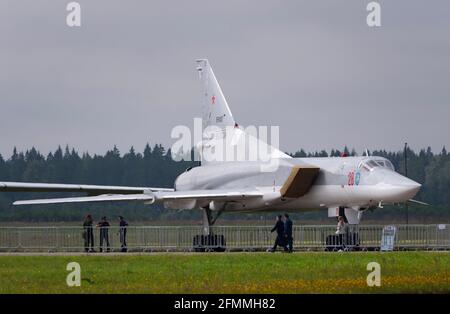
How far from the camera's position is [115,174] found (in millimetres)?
87062

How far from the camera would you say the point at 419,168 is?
8969cm

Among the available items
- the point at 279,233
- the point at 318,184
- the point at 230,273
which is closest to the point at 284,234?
the point at 279,233

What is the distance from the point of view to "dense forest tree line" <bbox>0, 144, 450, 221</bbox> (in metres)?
66.9

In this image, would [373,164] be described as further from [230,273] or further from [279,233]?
[230,273]

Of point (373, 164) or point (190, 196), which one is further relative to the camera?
point (190, 196)

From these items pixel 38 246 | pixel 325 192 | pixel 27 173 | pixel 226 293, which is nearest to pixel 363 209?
pixel 325 192

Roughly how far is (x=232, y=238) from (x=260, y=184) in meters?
3.13

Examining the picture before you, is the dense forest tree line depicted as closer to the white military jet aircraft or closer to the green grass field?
the white military jet aircraft

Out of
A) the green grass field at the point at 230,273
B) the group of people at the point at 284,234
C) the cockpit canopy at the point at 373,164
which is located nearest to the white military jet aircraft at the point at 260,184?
the cockpit canopy at the point at 373,164

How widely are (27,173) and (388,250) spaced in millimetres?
47711

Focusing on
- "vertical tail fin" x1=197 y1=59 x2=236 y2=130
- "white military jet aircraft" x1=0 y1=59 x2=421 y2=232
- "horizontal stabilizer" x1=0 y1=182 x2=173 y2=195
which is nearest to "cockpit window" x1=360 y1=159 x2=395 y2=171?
"white military jet aircraft" x1=0 y1=59 x2=421 y2=232

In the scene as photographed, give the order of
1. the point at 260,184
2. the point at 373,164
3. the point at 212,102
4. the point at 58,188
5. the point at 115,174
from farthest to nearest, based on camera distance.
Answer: the point at 115,174, the point at 212,102, the point at 260,184, the point at 373,164, the point at 58,188

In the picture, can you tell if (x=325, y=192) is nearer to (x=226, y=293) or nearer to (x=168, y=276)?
(x=168, y=276)

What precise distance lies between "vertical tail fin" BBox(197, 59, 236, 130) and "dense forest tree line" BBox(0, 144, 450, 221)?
14537 millimetres
